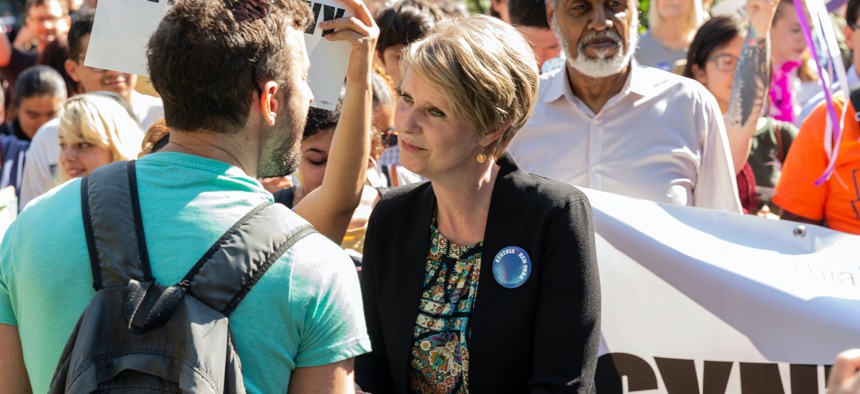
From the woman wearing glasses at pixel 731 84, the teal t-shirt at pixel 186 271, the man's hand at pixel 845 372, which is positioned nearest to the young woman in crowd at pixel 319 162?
the teal t-shirt at pixel 186 271

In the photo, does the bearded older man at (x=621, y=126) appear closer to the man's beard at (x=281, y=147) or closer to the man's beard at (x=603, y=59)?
the man's beard at (x=603, y=59)

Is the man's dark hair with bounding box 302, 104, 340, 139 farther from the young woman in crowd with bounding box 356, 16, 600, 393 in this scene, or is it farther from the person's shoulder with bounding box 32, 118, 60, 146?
the person's shoulder with bounding box 32, 118, 60, 146

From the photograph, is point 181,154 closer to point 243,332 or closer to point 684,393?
point 243,332

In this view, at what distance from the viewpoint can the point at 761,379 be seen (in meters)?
3.23

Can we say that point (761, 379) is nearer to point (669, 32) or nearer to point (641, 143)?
point (641, 143)

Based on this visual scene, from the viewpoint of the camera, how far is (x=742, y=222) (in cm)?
349

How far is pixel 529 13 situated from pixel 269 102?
365 centimetres

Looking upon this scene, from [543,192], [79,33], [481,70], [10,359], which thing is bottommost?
[10,359]

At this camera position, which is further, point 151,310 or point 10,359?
point 10,359

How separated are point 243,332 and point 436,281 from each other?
3.07ft

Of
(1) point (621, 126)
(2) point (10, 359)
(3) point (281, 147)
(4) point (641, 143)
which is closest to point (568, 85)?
(1) point (621, 126)

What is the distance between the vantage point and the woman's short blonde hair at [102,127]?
4836 millimetres

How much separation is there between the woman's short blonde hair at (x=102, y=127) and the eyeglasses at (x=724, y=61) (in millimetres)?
3037

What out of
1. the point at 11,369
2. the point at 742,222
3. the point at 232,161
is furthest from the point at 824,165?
the point at 11,369
